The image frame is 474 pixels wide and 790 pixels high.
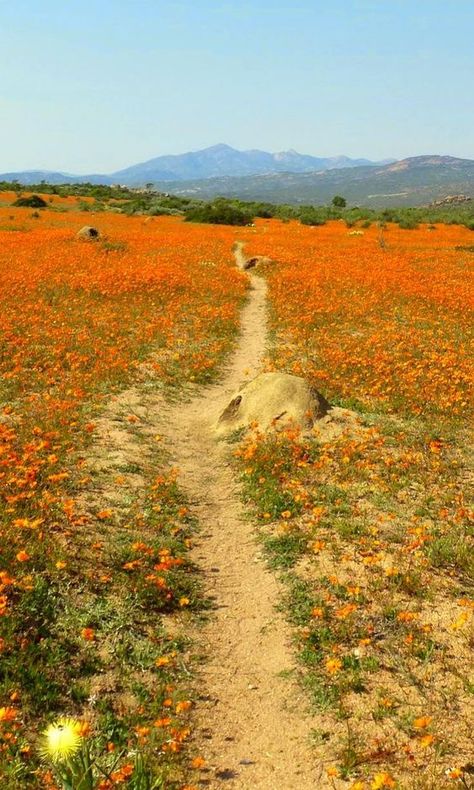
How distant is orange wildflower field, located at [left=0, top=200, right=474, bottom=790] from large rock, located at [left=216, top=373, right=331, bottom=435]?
1.72 ft

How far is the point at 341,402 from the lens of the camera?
14.3 m

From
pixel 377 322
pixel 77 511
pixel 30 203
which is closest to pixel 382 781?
pixel 77 511

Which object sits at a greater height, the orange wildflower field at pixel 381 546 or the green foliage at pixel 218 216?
the green foliage at pixel 218 216

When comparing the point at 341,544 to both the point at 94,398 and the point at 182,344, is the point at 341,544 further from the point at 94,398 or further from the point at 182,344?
the point at 182,344

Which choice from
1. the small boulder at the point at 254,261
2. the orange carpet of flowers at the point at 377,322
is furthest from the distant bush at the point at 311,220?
the small boulder at the point at 254,261

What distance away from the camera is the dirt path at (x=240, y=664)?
5191 millimetres

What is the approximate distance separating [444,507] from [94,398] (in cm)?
826

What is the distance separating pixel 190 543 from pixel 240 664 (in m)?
2.49

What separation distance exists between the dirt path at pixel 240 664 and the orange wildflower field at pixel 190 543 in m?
0.22

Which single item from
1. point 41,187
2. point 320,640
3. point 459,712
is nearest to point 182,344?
point 320,640

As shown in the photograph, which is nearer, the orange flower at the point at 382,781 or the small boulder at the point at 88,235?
the orange flower at the point at 382,781

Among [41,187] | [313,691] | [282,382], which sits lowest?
[313,691]

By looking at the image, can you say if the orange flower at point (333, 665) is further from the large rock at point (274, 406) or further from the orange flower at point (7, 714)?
the large rock at point (274, 406)

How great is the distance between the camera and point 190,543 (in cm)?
868
